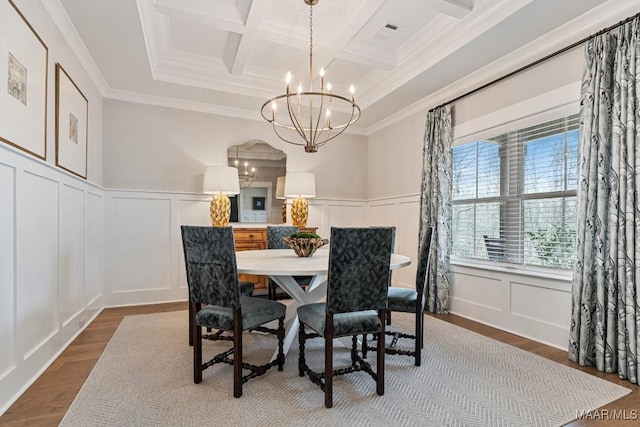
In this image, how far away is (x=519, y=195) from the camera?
3.23 m

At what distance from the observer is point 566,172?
2826mm

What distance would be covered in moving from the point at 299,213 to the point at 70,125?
2.70 meters

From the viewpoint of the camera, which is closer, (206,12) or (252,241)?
(206,12)

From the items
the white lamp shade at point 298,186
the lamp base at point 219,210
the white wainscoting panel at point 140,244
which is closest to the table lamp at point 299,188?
the white lamp shade at point 298,186

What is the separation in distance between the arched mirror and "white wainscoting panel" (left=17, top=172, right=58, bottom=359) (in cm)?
227

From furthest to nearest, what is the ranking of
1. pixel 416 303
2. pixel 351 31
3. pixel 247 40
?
pixel 247 40 < pixel 351 31 < pixel 416 303

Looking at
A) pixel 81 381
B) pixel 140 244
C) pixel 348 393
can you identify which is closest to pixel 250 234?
pixel 140 244

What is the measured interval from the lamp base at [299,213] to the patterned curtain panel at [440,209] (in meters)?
1.65

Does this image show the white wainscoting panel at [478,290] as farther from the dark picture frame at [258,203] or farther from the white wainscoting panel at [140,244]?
the white wainscoting panel at [140,244]

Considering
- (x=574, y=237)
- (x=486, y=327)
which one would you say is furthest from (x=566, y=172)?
(x=486, y=327)

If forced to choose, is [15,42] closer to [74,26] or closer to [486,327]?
[74,26]

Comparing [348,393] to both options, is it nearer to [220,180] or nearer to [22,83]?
[22,83]

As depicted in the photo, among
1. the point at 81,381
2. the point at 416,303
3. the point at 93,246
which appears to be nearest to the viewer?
→ the point at 81,381

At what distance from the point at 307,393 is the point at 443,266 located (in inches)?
91.4
